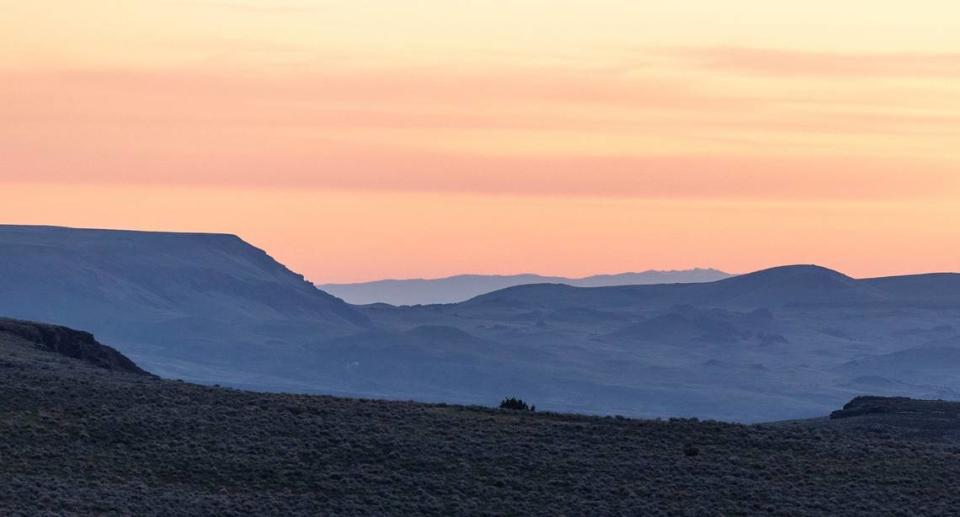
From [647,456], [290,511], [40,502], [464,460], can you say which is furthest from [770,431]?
[40,502]

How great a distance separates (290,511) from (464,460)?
8.20 metres

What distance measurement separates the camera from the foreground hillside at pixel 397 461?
177ft

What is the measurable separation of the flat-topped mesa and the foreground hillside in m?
14.0

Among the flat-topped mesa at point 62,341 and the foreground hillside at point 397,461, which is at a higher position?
the flat-topped mesa at point 62,341

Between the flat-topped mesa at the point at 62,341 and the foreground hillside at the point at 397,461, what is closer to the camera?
the foreground hillside at the point at 397,461

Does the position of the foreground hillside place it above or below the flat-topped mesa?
below

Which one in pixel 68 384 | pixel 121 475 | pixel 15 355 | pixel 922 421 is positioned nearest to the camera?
pixel 121 475

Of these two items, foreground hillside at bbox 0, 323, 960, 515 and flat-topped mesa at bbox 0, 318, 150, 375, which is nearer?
foreground hillside at bbox 0, 323, 960, 515

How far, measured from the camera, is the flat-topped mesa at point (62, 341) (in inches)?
3211

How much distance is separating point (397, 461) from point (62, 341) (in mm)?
29754

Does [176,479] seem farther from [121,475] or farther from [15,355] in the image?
[15,355]

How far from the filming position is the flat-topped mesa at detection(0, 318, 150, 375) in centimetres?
8156

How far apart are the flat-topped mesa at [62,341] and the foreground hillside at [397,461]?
45.8 ft

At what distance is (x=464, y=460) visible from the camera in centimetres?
5909
